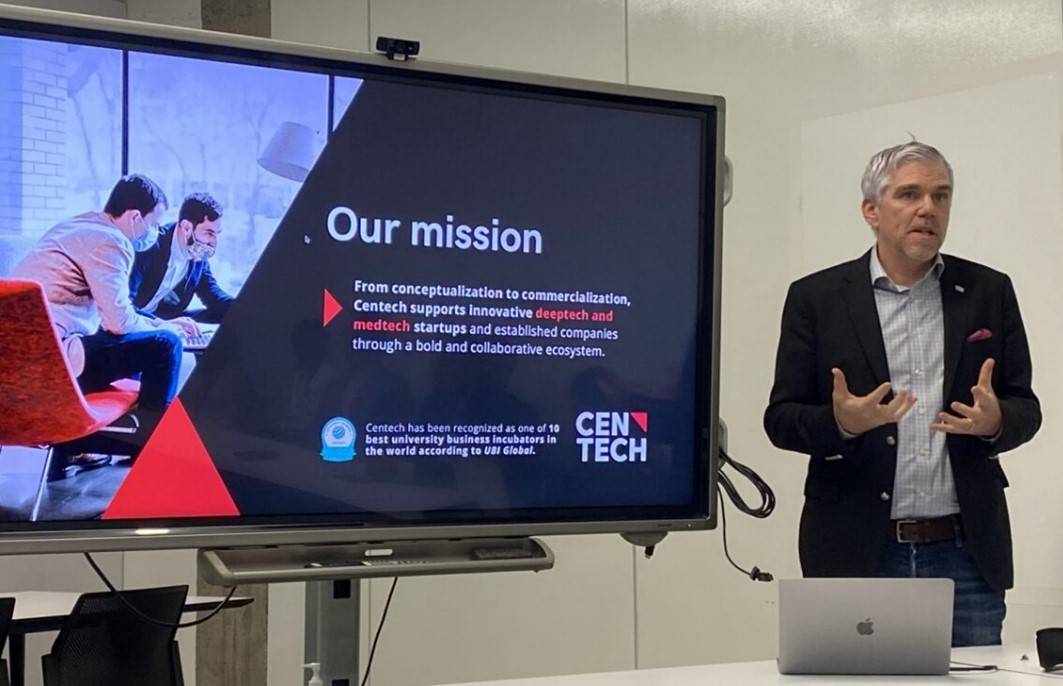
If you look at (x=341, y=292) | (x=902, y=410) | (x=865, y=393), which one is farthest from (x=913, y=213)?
(x=341, y=292)

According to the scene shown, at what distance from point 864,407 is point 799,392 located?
0.97 ft

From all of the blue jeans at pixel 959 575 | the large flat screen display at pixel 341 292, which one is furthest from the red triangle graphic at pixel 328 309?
the blue jeans at pixel 959 575

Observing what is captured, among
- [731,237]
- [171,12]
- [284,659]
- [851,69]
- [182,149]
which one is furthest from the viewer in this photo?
[171,12]

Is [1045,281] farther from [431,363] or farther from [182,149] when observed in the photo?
[182,149]

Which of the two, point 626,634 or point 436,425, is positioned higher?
point 436,425

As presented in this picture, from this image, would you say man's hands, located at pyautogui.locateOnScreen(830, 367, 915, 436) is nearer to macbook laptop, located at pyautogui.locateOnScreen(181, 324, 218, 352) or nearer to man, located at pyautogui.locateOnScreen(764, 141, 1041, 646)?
man, located at pyautogui.locateOnScreen(764, 141, 1041, 646)

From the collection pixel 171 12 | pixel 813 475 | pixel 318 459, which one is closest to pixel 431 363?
pixel 318 459

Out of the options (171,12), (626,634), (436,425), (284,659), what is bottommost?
(284,659)

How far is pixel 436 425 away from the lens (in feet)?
7.03

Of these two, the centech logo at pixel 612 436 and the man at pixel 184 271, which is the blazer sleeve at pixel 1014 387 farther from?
the man at pixel 184 271

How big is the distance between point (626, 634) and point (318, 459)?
2715 mm

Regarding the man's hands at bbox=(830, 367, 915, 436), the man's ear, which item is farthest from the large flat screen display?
the man's ear

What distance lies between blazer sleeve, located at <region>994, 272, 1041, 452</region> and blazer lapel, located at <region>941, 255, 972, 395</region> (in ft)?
0.33

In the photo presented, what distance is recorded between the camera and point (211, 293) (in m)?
1.99
